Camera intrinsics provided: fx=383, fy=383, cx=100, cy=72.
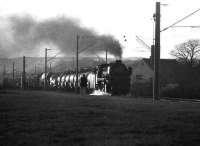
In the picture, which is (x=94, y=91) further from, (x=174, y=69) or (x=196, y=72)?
(x=174, y=69)

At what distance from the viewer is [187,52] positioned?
78.7m

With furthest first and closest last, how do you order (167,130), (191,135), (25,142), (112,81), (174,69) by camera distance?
(174,69)
(112,81)
(167,130)
(191,135)
(25,142)

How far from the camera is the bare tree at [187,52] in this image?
252 ft

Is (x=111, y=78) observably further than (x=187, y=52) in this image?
No

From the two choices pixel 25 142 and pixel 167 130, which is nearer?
pixel 25 142

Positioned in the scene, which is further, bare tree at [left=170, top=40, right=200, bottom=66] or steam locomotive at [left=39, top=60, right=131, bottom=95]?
bare tree at [left=170, top=40, right=200, bottom=66]

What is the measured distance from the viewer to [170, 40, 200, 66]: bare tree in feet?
252

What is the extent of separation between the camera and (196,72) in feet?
196

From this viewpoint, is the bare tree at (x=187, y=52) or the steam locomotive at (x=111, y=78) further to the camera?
the bare tree at (x=187, y=52)

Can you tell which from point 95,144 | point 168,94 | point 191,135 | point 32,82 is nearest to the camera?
point 95,144

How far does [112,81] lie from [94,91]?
6.18 m

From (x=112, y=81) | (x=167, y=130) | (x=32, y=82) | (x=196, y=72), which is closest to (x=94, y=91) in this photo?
(x=112, y=81)

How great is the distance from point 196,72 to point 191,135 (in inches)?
2062

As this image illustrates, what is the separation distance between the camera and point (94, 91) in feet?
139
